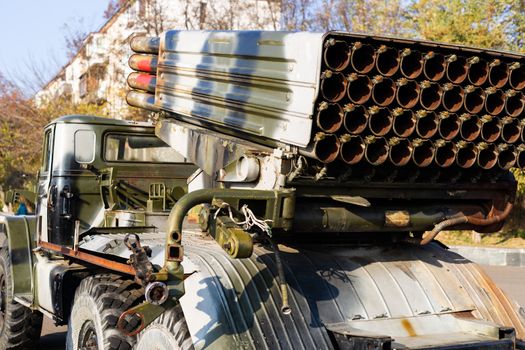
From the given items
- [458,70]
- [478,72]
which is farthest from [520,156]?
[458,70]

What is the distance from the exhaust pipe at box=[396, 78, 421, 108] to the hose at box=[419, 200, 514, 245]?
101 centimetres

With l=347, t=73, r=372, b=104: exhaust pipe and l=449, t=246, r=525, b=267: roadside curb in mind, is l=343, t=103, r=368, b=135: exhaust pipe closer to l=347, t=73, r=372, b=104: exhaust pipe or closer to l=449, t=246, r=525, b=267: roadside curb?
l=347, t=73, r=372, b=104: exhaust pipe

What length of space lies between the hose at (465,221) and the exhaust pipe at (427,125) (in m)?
0.79

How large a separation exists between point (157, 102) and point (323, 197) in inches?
78.7

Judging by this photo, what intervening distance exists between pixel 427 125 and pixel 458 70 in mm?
387

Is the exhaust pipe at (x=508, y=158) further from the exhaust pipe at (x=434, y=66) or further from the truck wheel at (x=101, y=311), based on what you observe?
the truck wheel at (x=101, y=311)

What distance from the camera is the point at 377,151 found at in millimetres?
4504

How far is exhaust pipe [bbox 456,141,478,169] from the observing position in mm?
4738

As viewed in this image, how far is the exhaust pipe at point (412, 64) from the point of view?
173 inches

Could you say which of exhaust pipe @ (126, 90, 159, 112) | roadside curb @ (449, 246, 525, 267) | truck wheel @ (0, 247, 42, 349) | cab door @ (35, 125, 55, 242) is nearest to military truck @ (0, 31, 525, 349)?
exhaust pipe @ (126, 90, 159, 112)

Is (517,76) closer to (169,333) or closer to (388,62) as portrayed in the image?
Answer: (388,62)

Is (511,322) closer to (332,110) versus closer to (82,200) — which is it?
(332,110)

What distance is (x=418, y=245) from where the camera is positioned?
18.9ft

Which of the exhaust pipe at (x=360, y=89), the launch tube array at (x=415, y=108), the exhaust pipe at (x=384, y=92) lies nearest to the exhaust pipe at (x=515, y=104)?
the launch tube array at (x=415, y=108)
